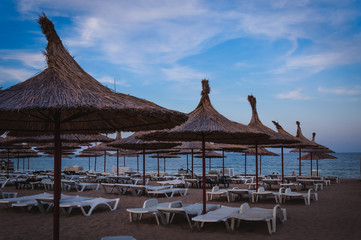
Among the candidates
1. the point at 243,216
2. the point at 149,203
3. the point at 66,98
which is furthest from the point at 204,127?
the point at 66,98

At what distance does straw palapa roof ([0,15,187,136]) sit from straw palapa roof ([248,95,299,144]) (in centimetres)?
588

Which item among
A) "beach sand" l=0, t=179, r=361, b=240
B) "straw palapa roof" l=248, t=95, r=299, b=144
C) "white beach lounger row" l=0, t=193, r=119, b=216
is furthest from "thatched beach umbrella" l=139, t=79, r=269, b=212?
"straw palapa roof" l=248, t=95, r=299, b=144

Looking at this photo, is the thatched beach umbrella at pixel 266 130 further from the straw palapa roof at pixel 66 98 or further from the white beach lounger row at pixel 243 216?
the straw palapa roof at pixel 66 98

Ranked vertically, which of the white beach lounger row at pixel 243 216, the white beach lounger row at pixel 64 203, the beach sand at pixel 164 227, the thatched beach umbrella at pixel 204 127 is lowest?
the beach sand at pixel 164 227

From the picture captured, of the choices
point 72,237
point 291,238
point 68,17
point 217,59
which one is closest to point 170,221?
point 72,237

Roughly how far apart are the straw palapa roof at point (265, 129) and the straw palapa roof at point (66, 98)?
588 centimetres

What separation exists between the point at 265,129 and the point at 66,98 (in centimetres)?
830

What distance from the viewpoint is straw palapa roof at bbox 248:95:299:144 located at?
33.5 feet

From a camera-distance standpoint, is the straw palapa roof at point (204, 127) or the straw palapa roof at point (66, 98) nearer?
the straw palapa roof at point (66, 98)

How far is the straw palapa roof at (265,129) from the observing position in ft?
33.5

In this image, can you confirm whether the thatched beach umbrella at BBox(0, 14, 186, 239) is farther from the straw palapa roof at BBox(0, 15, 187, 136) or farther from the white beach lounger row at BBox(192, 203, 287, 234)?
the white beach lounger row at BBox(192, 203, 287, 234)

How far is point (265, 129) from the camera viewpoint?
10.8 meters

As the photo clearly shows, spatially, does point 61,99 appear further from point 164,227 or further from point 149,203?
point 149,203

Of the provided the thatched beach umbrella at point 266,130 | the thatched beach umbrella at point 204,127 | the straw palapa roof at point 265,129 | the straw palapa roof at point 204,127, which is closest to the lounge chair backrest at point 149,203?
the thatched beach umbrella at point 204,127
